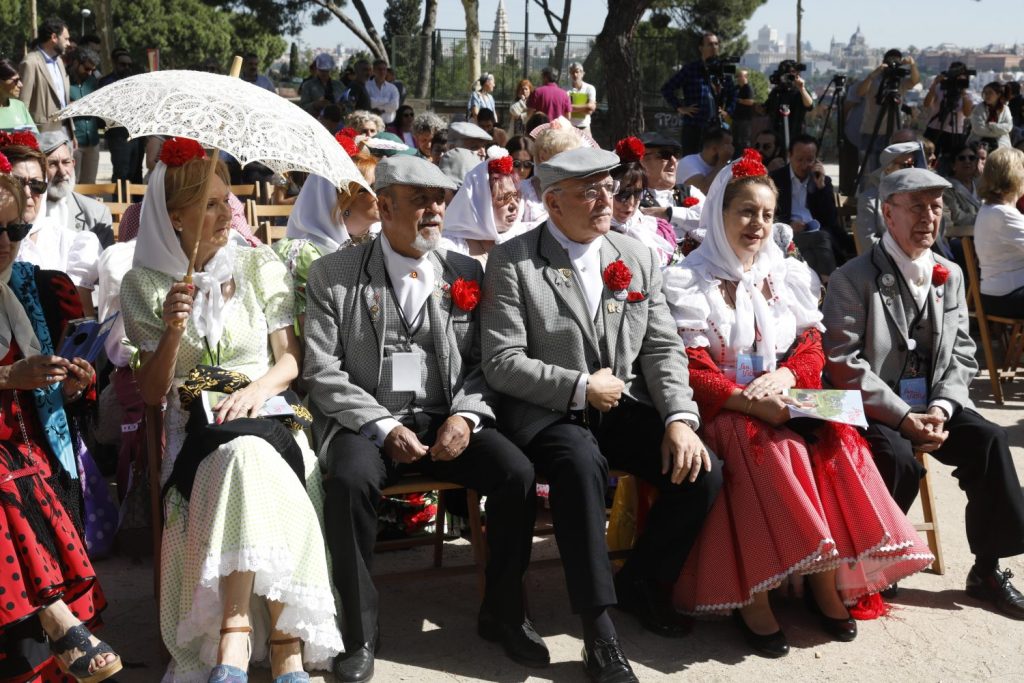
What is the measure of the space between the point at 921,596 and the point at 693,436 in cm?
122

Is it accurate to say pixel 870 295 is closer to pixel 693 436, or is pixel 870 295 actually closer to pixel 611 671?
pixel 693 436

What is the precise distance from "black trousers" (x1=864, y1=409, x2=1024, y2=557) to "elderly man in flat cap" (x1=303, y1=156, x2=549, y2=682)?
1415mm

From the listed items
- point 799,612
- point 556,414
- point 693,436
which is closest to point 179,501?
point 556,414

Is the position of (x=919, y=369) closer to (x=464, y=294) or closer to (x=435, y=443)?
(x=464, y=294)

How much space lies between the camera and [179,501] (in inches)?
140

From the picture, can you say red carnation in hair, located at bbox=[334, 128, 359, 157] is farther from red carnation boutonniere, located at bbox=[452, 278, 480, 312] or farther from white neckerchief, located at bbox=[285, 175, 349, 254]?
red carnation boutonniere, located at bbox=[452, 278, 480, 312]

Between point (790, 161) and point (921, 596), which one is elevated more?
point (790, 161)

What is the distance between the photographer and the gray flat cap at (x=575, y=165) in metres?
3.98

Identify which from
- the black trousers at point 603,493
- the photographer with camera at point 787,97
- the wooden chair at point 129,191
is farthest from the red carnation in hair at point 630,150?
the photographer with camera at point 787,97

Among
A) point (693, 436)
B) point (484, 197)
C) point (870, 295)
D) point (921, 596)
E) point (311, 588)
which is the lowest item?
point (921, 596)

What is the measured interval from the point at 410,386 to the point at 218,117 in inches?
45.4

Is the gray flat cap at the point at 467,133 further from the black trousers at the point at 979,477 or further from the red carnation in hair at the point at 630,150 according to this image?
the black trousers at the point at 979,477

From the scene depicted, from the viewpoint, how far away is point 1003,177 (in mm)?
6598

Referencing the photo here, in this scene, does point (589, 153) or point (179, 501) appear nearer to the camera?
point (179, 501)
